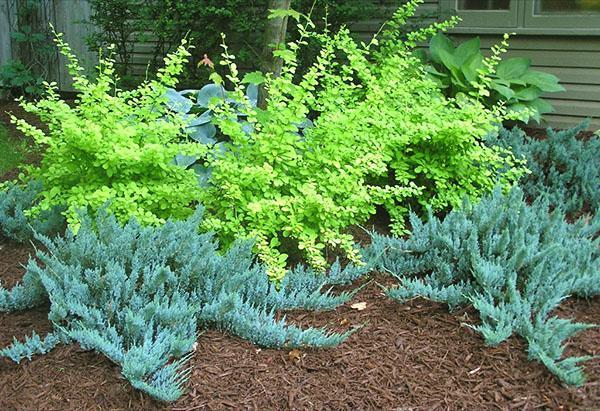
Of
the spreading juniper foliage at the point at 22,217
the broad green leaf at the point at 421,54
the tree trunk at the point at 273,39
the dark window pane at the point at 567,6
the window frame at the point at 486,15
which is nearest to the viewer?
the spreading juniper foliage at the point at 22,217

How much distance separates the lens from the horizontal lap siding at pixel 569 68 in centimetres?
614

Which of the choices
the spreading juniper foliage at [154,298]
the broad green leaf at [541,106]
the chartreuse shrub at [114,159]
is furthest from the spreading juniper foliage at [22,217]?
the broad green leaf at [541,106]

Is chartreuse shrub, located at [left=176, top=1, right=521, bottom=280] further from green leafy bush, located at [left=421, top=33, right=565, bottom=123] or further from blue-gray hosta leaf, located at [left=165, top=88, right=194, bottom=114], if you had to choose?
green leafy bush, located at [left=421, top=33, right=565, bottom=123]

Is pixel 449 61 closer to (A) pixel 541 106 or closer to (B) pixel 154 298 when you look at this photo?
(A) pixel 541 106

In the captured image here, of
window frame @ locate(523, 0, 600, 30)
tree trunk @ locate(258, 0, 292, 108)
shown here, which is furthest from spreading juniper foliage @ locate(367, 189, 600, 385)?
window frame @ locate(523, 0, 600, 30)

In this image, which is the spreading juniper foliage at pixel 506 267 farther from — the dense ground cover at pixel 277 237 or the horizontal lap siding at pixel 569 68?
the horizontal lap siding at pixel 569 68

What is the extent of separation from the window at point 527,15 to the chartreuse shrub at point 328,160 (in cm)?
260

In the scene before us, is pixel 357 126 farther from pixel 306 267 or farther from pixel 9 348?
pixel 9 348

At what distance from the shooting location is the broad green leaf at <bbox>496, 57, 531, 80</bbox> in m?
6.00

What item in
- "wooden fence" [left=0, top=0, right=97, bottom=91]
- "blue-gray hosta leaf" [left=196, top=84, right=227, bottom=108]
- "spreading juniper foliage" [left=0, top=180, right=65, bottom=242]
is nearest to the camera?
"spreading juniper foliage" [left=0, top=180, right=65, bottom=242]

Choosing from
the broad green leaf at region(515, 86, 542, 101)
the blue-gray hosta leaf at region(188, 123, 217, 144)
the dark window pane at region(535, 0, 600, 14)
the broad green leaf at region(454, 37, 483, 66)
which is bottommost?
the blue-gray hosta leaf at region(188, 123, 217, 144)

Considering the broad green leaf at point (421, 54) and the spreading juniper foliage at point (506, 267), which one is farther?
the broad green leaf at point (421, 54)

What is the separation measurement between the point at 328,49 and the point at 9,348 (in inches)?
89.8

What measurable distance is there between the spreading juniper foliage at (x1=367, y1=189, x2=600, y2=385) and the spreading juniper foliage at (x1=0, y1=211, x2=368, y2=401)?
470 mm
